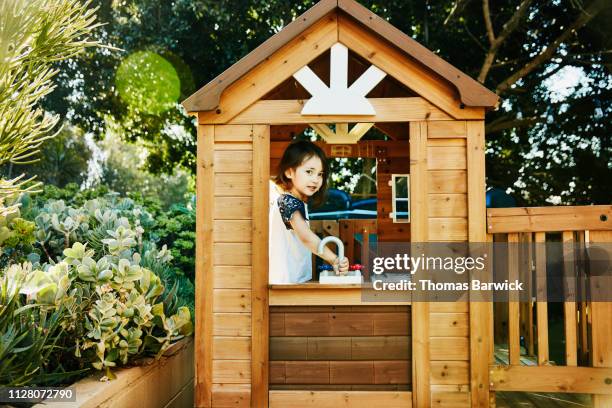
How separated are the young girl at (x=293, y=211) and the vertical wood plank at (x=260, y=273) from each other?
486 millimetres

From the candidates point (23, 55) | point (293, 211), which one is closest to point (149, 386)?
point (293, 211)

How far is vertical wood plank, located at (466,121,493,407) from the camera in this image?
3.30 metres

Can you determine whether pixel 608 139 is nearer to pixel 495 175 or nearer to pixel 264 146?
pixel 495 175

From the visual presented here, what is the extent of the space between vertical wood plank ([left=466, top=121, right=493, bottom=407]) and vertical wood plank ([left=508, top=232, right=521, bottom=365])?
0.28m

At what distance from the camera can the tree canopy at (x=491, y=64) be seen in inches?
371

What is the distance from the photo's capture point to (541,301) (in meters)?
3.60

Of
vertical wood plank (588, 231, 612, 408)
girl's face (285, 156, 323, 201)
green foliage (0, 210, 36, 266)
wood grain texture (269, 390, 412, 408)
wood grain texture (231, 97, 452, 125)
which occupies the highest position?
wood grain texture (231, 97, 452, 125)

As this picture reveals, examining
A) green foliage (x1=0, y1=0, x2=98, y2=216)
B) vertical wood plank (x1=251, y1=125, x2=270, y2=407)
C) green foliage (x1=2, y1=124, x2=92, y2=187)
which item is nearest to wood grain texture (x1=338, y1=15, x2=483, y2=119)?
vertical wood plank (x1=251, y1=125, x2=270, y2=407)

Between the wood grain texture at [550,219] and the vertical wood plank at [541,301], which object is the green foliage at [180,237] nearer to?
the wood grain texture at [550,219]

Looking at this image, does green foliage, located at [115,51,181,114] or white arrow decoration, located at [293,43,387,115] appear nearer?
white arrow decoration, located at [293,43,387,115]

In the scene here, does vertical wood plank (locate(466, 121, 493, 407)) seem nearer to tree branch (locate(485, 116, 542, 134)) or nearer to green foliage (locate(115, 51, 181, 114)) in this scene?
tree branch (locate(485, 116, 542, 134))

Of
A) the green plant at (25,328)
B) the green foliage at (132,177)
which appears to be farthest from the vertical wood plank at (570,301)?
the green foliage at (132,177)

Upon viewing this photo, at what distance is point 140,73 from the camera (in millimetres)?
10070

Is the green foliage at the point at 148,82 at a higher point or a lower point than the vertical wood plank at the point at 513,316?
higher
